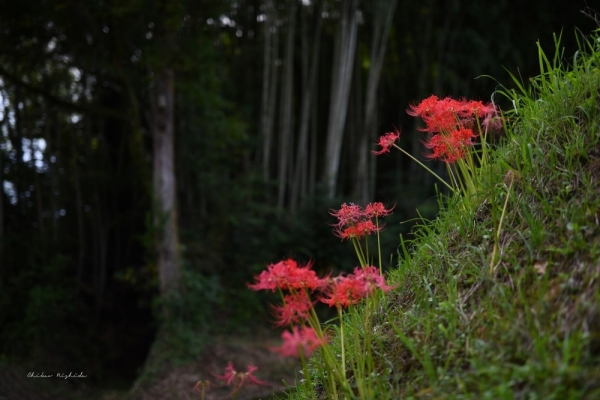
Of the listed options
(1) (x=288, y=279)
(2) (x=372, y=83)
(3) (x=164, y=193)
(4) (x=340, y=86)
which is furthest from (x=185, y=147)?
(1) (x=288, y=279)

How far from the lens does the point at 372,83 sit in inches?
346

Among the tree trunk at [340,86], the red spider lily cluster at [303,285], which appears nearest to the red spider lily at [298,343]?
the red spider lily cluster at [303,285]

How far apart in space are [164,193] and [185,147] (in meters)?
1.67

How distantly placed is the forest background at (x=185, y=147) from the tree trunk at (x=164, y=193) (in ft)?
0.06

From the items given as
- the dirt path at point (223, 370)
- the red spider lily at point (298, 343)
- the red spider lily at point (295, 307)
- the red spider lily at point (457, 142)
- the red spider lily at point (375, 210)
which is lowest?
the dirt path at point (223, 370)

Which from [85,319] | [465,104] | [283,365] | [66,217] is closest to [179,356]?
[283,365]

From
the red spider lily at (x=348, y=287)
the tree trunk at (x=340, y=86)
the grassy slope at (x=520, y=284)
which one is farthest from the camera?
the tree trunk at (x=340, y=86)

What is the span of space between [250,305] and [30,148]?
4.22m

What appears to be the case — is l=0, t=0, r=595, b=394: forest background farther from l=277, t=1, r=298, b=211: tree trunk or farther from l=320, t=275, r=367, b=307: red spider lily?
l=320, t=275, r=367, b=307: red spider lily

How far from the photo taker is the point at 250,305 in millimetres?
7301

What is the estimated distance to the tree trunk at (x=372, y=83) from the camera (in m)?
8.48

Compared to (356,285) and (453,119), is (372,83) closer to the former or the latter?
(453,119)

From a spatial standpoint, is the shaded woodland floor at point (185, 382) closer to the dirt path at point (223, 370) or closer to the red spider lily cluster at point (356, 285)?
the dirt path at point (223, 370)

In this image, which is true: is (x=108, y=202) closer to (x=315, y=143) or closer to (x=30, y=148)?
(x=30, y=148)
